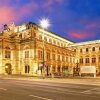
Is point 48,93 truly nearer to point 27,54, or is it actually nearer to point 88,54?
point 27,54

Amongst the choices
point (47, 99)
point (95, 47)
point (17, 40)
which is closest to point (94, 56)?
point (95, 47)

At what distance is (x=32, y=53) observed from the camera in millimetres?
53062

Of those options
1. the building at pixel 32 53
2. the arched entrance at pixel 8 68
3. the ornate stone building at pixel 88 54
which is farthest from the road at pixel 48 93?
the ornate stone building at pixel 88 54

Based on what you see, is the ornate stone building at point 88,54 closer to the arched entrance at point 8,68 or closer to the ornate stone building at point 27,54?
the ornate stone building at point 27,54

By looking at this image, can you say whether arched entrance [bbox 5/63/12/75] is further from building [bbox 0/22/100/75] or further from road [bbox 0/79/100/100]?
road [bbox 0/79/100/100]

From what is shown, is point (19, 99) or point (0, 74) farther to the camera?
point (0, 74)

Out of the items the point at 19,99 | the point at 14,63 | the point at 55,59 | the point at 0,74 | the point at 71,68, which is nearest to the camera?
the point at 19,99

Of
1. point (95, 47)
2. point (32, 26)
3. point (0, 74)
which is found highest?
point (32, 26)

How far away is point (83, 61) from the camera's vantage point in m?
80.8

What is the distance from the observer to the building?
5278 centimetres

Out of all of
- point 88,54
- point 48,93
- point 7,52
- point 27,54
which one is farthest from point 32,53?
point 48,93

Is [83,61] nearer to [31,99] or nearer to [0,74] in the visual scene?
[0,74]

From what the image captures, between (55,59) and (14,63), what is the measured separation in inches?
549

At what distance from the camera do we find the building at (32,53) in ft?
173
